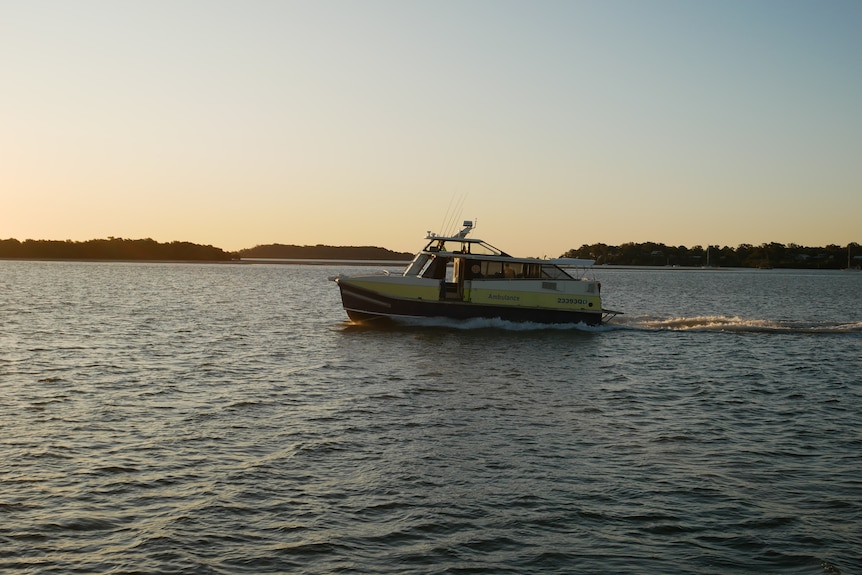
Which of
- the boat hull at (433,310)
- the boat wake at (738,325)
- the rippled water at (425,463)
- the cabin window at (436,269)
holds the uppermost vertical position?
the cabin window at (436,269)

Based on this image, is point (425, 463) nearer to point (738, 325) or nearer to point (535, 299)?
point (535, 299)

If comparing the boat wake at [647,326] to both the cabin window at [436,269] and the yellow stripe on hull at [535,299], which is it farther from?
the cabin window at [436,269]

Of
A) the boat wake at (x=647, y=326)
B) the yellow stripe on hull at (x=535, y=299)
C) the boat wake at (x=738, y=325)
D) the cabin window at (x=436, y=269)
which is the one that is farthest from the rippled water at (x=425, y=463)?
the boat wake at (x=738, y=325)

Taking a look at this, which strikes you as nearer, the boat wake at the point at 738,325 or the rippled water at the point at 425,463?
the rippled water at the point at 425,463

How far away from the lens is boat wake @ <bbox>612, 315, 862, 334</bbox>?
39.6 meters

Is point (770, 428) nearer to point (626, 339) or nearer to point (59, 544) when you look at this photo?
point (59, 544)

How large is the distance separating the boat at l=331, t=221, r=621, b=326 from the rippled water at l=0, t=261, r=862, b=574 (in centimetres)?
819

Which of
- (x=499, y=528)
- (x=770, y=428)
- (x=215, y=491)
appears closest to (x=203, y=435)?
(x=215, y=491)

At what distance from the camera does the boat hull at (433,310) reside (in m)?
38.2

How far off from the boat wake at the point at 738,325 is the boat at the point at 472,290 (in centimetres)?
356

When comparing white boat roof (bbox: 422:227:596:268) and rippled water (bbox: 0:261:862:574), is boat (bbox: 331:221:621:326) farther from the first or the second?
rippled water (bbox: 0:261:862:574)

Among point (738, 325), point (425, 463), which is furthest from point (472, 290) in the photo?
point (425, 463)

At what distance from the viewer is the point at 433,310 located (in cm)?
3828

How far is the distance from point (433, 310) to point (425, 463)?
78.7ft
